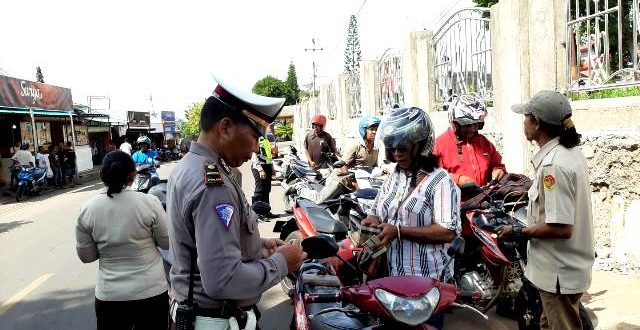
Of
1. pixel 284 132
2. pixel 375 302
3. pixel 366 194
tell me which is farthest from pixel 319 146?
pixel 284 132

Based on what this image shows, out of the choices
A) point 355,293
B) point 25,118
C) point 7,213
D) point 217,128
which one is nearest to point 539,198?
point 355,293

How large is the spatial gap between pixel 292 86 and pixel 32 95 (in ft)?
226

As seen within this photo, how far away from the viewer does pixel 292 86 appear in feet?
278

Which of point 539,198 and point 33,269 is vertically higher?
point 539,198

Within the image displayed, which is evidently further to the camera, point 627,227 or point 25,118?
point 25,118

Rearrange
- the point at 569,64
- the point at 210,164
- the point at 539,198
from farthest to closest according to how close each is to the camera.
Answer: the point at 569,64
the point at 539,198
the point at 210,164

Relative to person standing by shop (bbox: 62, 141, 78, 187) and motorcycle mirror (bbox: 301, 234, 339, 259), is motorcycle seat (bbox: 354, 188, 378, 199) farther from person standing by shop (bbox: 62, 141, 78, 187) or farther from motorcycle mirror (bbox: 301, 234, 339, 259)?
person standing by shop (bbox: 62, 141, 78, 187)

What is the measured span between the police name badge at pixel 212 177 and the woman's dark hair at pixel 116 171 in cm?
156

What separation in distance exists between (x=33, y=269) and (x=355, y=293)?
577 centimetres

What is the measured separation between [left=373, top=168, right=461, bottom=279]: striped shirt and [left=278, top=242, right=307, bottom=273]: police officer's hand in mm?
828

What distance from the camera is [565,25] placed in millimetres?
5207

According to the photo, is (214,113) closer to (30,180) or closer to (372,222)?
(372,222)

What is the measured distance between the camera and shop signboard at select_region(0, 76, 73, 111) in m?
→ 15.1

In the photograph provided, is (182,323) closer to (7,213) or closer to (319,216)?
(319,216)
